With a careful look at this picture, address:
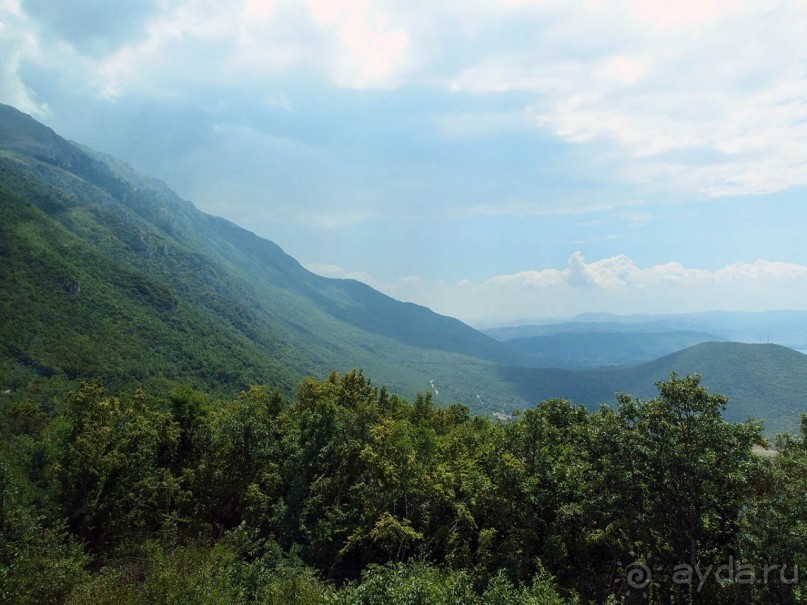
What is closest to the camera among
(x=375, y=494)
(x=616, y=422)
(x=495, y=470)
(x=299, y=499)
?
(x=616, y=422)

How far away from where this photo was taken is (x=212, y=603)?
20094 mm

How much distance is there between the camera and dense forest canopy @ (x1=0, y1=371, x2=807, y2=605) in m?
20.6

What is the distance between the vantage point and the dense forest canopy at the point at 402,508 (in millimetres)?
20594

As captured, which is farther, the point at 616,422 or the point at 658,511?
the point at 616,422

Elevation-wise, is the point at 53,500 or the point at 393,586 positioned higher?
the point at 393,586

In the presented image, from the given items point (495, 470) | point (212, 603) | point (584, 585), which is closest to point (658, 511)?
point (584, 585)

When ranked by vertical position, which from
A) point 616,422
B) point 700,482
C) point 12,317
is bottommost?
point 12,317

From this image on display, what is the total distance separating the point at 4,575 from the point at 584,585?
89.1 feet

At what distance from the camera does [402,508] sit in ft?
110

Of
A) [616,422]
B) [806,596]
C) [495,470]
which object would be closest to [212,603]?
[495,470]

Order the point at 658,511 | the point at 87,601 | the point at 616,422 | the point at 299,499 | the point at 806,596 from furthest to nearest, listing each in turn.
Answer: the point at 299,499, the point at 616,422, the point at 658,511, the point at 87,601, the point at 806,596

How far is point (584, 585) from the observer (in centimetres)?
2561

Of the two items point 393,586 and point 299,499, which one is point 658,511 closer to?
point 393,586

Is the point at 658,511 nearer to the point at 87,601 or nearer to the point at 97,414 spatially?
the point at 87,601
